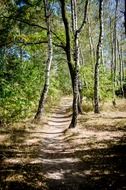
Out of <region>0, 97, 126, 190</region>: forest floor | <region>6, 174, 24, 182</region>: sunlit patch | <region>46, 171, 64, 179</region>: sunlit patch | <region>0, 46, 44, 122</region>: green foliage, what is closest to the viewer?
<region>0, 97, 126, 190</region>: forest floor

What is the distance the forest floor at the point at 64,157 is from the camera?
36.3 ft

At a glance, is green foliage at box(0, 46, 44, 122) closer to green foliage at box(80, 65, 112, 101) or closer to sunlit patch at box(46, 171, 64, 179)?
sunlit patch at box(46, 171, 64, 179)

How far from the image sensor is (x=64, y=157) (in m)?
14.5

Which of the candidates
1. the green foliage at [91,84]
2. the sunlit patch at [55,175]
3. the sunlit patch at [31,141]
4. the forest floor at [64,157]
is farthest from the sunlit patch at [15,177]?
the green foliage at [91,84]

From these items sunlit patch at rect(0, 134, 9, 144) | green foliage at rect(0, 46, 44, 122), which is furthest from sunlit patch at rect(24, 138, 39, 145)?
green foliage at rect(0, 46, 44, 122)

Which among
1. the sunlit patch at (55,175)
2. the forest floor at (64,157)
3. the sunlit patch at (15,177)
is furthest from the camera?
the sunlit patch at (55,175)

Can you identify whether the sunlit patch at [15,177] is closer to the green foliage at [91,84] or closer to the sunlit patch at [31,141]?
the sunlit patch at [31,141]

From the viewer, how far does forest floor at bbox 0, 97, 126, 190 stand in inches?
435

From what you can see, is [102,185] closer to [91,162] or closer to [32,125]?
[91,162]

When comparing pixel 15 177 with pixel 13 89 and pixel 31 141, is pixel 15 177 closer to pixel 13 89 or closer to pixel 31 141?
pixel 31 141

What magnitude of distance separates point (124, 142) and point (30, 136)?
17.2ft

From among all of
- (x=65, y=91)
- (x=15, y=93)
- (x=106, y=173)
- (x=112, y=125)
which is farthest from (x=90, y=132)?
(x=65, y=91)

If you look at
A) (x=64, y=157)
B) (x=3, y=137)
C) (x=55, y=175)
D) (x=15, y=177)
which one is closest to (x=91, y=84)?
(x=3, y=137)

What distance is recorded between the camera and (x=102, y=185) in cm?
1072
